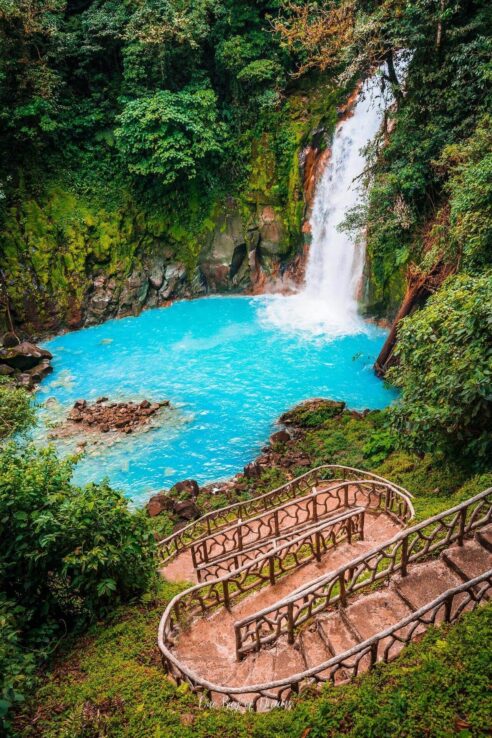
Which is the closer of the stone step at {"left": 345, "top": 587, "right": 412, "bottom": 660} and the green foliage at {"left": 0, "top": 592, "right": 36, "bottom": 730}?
the green foliage at {"left": 0, "top": 592, "right": 36, "bottom": 730}

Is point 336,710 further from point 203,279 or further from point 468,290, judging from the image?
point 203,279

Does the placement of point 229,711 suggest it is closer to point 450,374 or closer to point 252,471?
point 450,374

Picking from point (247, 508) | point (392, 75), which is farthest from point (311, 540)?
point (392, 75)

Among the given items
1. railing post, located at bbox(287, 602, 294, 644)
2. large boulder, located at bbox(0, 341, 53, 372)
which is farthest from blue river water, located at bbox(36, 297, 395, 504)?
railing post, located at bbox(287, 602, 294, 644)

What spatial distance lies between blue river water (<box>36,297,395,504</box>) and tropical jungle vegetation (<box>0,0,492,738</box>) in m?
1.81

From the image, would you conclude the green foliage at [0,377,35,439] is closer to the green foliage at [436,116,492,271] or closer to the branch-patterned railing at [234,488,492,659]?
the branch-patterned railing at [234,488,492,659]

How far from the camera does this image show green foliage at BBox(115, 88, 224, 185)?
2042 centimetres

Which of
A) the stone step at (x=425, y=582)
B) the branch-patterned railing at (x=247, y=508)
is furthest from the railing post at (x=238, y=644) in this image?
the branch-patterned railing at (x=247, y=508)

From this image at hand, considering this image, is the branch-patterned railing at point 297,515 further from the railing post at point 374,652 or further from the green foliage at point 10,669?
the railing post at point 374,652

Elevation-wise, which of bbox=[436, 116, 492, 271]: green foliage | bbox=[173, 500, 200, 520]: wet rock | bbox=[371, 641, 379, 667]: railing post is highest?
bbox=[436, 116, 492, 271]: green foliage

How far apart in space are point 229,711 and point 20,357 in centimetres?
1756

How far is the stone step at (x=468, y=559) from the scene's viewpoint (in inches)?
208

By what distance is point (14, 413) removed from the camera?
11.4 meters

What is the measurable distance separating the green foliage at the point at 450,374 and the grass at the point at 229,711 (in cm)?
344
